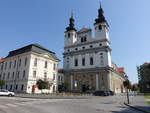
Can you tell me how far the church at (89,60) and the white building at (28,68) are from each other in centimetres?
889

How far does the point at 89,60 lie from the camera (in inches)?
2173

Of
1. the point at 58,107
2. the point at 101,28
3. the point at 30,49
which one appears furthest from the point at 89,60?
the point at 58,107

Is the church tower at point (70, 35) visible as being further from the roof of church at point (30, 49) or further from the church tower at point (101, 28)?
the roof of church at point (30, 49)

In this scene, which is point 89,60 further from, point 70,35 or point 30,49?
point 30,49

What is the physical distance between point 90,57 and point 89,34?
1083 centimetres

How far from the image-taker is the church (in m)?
50.9

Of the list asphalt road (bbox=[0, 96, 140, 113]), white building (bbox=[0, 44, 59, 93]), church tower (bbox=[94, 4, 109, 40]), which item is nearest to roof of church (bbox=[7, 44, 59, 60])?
white building (bbox=[0, 44, 59, 93])

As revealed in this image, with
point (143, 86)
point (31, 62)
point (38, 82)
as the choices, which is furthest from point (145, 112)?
point (143, 86)

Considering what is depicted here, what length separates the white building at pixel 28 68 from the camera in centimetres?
4153

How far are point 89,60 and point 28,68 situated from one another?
2438 centimetres

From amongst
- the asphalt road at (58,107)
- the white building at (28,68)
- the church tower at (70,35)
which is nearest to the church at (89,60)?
the church tower at (70,35)

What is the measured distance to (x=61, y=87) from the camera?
4700cm

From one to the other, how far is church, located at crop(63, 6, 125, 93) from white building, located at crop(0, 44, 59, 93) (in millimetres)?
8887

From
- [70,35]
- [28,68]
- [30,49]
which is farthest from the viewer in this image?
[70,35]
